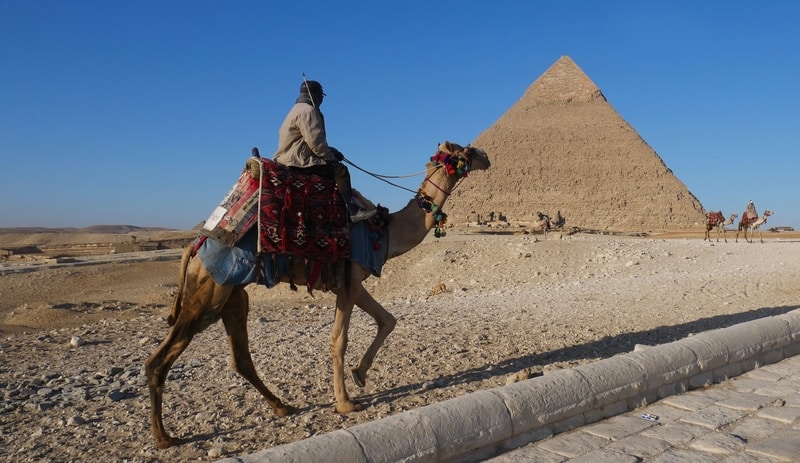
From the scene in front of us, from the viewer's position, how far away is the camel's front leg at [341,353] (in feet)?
15.6

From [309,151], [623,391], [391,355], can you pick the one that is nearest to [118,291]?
[391,355]

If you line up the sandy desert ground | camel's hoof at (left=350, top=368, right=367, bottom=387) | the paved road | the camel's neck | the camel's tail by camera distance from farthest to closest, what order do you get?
the camel's neck → camel's hoof at (left=350, top=368, right=367, bottom=387) → the camel's tail → the sandy desert ground → the paved road

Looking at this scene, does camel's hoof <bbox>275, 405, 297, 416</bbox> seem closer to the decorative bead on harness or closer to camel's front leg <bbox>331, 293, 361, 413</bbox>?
camel's front leg <bbox>331, 293, 361, 413</bbox>

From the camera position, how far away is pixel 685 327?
803cm

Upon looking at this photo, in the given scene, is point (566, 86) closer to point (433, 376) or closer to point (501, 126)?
point (501, 126)

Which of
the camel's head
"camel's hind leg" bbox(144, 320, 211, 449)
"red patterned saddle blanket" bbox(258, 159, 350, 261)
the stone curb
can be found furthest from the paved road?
the camel's head

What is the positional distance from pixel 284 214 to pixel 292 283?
54cm

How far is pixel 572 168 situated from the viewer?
438ft

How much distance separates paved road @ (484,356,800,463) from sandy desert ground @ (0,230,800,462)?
51.4 inches

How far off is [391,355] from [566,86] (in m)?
147

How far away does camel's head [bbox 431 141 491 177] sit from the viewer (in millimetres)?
5508

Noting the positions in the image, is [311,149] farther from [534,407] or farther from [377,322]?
[534,407]

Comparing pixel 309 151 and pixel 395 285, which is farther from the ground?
pixel 309 151

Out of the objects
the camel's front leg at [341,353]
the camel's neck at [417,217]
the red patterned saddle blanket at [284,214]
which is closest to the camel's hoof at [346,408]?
the camel's front leg at [341,353]
